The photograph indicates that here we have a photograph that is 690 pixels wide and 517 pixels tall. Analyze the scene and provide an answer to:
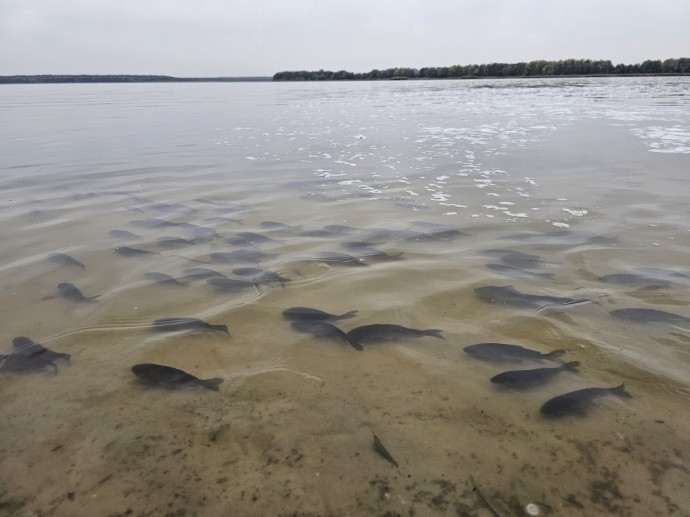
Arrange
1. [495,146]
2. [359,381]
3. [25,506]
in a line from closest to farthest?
[25,506] → [359,381] → [495,146]

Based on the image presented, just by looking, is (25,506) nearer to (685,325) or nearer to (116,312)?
(116,312)

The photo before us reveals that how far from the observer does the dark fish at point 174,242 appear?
5.40m

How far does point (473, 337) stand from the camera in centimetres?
343

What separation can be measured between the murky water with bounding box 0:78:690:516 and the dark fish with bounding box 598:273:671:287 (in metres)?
0.02

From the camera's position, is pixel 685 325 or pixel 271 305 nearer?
pixel 685 325

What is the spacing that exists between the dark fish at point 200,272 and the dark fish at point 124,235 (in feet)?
4.42

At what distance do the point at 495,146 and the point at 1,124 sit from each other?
62.2 ft

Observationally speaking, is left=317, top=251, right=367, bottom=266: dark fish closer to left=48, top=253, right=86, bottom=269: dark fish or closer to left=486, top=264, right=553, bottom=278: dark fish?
left=486, top=264, right=553, bottom=278: dark fish

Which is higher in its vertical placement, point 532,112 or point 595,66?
point 595,66

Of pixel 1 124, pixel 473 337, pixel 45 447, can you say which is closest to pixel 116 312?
pixel 45 447

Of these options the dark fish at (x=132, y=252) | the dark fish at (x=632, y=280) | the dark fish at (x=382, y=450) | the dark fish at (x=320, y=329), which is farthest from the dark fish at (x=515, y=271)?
the dark fish at (x=132, y=252)

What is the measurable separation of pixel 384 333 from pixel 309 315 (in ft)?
2.15

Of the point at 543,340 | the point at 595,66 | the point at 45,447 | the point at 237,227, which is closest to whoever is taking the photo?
the point at 45,447

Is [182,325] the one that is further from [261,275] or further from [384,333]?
[384,333]
